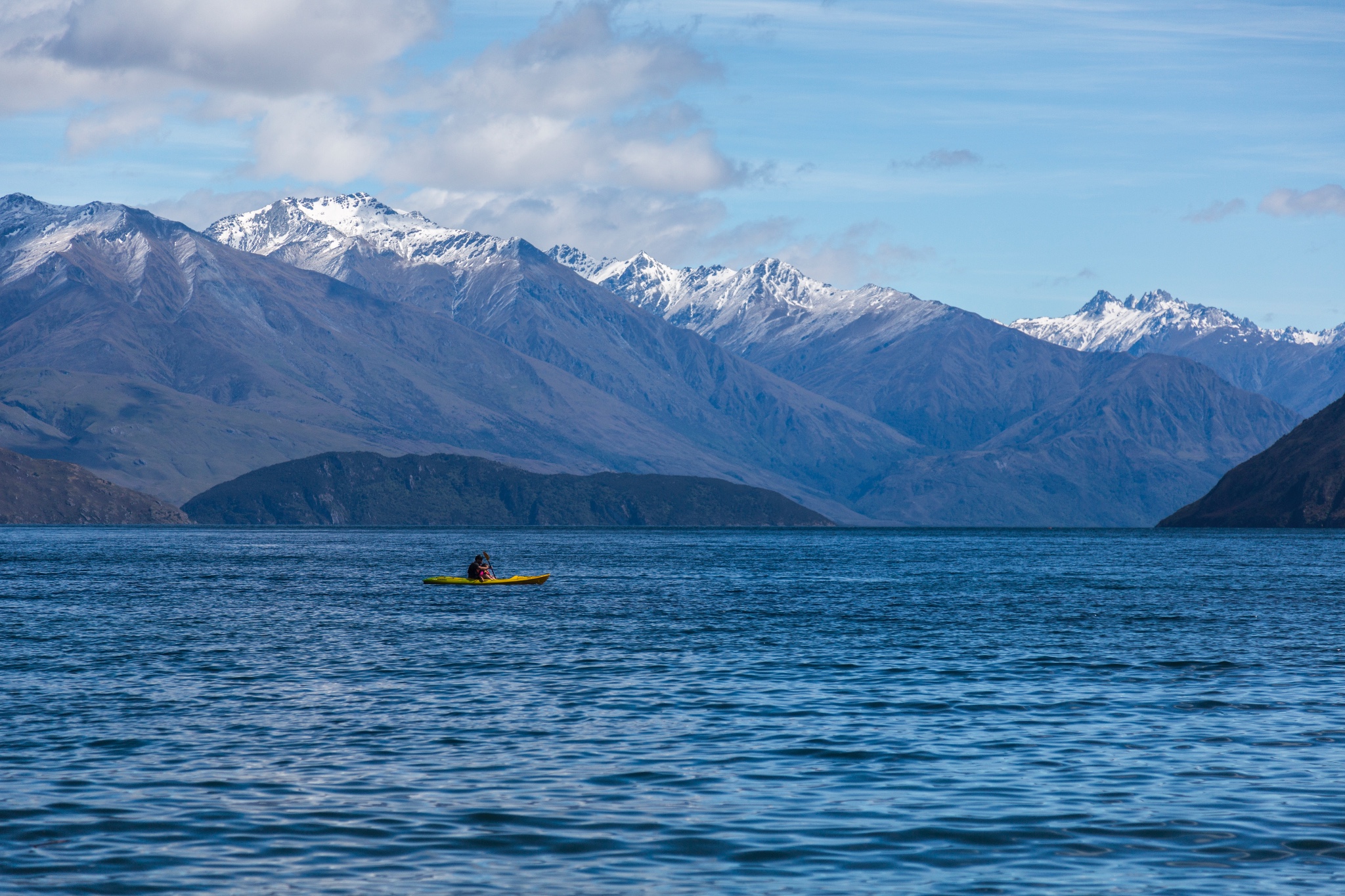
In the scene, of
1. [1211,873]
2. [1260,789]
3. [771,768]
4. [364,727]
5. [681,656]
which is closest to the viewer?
[1211,873]

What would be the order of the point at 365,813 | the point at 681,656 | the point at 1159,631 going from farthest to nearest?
the point at 1159,631, the point at 681,656, the point at 365,813

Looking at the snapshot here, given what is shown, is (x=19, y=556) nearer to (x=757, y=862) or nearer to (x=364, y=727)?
(x=364, y=727)

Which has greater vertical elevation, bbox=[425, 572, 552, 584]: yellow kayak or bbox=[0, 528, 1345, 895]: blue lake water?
bbox=[425, 572, 552, 584]: yellow kayak

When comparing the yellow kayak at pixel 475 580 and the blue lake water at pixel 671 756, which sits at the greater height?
the yellow kayak at pixel 475 580

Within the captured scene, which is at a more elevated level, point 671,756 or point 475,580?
point 475,580

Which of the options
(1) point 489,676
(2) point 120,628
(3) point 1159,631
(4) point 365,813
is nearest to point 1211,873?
(4) point 365,813

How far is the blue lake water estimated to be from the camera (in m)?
28.1

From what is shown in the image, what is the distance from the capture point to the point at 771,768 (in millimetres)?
37906

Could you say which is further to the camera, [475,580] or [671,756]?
[475,580]

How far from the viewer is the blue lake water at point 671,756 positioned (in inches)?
1107

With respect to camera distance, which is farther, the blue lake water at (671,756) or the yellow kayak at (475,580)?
the yellow kayak at (475,580)

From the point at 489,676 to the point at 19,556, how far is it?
513 feet

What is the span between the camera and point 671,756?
39594mm

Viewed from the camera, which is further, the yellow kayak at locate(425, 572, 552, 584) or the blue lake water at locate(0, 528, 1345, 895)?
the yellow kayak at locate(425, 572, 552, 584)
